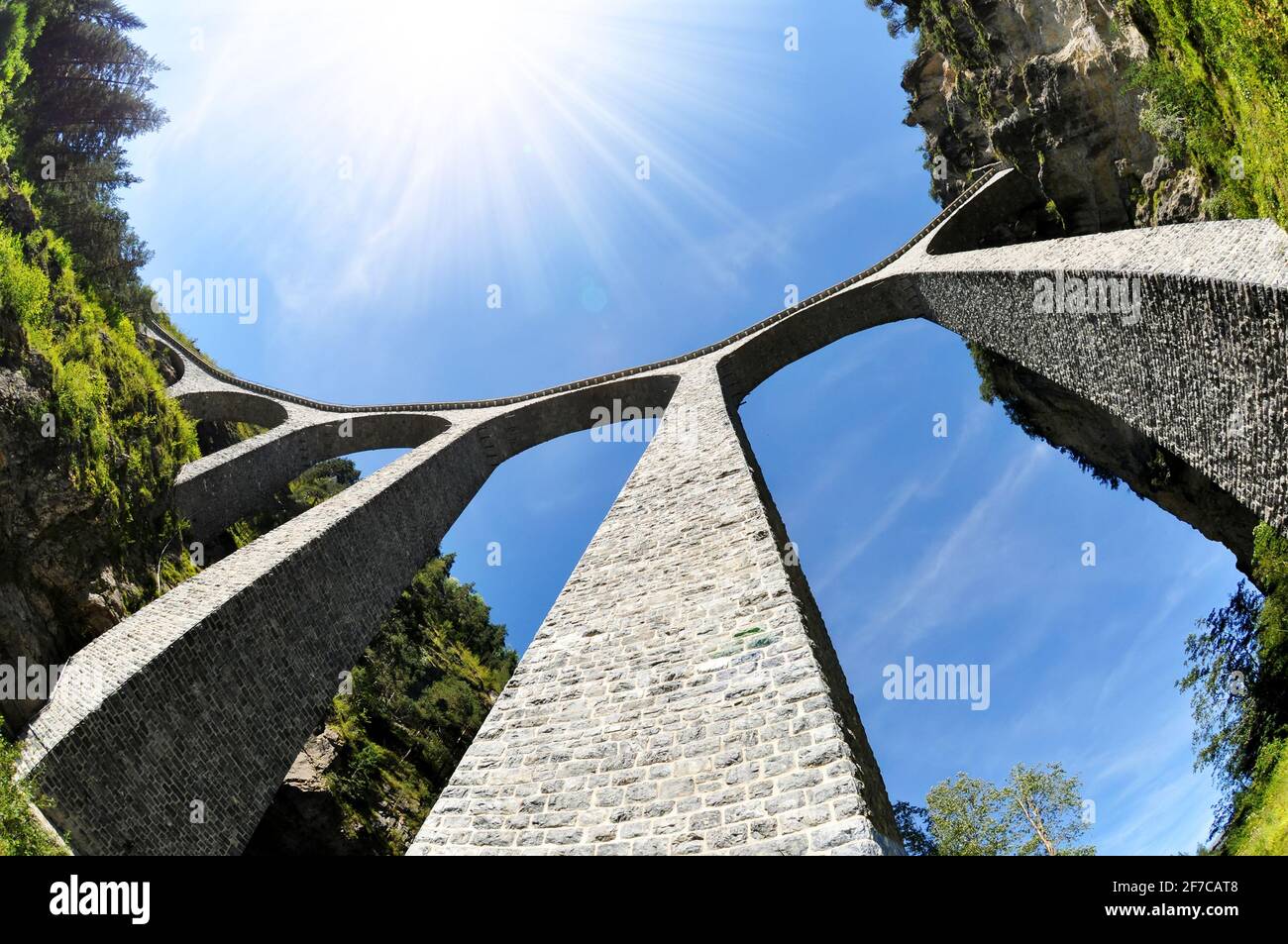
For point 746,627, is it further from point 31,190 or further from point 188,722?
point 31,190

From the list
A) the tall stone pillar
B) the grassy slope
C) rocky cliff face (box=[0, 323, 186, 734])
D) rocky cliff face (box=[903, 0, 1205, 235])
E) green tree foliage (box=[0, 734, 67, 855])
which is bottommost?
green tree foliage (box=[0, 734, 67, 855])

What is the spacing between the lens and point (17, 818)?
16.6 ft

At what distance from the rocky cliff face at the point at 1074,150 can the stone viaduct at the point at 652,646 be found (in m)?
2.56

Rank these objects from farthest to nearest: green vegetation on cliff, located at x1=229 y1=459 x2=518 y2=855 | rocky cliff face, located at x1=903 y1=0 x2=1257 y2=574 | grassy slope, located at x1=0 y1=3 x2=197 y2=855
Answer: green vegetation on cliff, located at x1=229 y1=459 x2=518 y2=855
rocky cliff face, located at x1=903 y1=0 x2=1257 y2=574
grassy slope, located at x1=0 y1=3 x2=197 y2=855

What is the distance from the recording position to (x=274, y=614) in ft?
28.3

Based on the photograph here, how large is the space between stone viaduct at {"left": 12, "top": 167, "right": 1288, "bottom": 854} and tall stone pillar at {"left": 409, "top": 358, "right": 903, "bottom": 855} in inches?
0.6

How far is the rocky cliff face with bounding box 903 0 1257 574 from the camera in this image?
36.1 feet

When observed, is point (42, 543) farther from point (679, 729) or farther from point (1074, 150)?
point (1074, 150)

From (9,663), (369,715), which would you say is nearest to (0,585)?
(9,663)

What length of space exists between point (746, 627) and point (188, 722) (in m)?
5.78

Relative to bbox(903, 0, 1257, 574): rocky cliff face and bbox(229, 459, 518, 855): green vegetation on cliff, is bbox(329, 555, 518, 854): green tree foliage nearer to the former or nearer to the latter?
bbox(229, 459, 518, 855): green vegetation on cliff

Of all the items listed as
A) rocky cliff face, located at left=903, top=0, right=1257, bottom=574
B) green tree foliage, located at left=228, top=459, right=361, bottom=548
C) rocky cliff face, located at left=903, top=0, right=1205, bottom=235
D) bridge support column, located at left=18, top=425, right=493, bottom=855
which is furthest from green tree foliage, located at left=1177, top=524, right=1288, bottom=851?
green tree foliage, located at left=228, top=459, right=361, bottom=548

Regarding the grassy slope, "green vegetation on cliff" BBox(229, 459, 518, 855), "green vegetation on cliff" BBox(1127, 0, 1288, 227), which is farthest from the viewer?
"green vegetation on cliff" BBox(229, 459, 518, 855)
